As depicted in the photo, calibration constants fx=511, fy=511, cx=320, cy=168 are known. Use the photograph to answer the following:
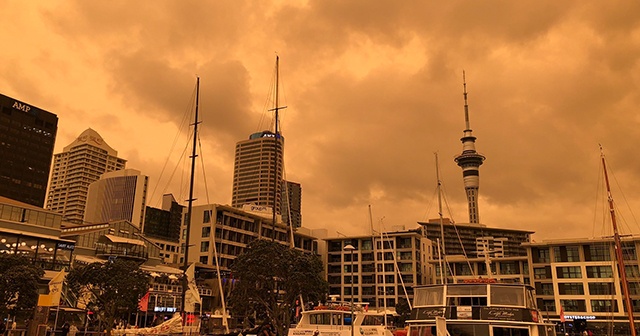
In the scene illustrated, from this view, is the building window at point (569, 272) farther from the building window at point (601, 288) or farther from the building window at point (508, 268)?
the building window at point (508, 268)

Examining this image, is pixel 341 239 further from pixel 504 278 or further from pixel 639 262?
pixel 639 262

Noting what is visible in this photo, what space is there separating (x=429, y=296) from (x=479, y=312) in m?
3.15

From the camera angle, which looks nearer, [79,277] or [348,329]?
[348,329]

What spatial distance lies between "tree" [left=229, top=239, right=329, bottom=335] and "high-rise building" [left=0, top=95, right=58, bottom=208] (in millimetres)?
164352

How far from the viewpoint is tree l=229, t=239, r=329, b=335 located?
5188cm

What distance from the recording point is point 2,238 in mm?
54375

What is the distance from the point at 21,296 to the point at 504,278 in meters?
87.4

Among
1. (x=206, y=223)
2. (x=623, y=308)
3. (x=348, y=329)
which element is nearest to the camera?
(x=348, y=329)

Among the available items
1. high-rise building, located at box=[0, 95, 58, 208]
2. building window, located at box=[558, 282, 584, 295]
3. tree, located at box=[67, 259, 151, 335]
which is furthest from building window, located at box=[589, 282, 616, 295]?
high-rise building, located at box=[0, 95, 58, 208]

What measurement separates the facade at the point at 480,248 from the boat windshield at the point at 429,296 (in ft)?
258

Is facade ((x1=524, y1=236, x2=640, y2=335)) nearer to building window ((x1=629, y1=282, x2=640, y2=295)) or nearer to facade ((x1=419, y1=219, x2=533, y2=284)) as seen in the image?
building window ((x1=629, y1=282, x2=640, y2=295))

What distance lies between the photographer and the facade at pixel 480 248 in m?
104

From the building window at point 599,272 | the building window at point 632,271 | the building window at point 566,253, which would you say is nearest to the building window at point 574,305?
the building window at point 599,272

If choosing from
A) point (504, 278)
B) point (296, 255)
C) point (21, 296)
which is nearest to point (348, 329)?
point (296, 255)
